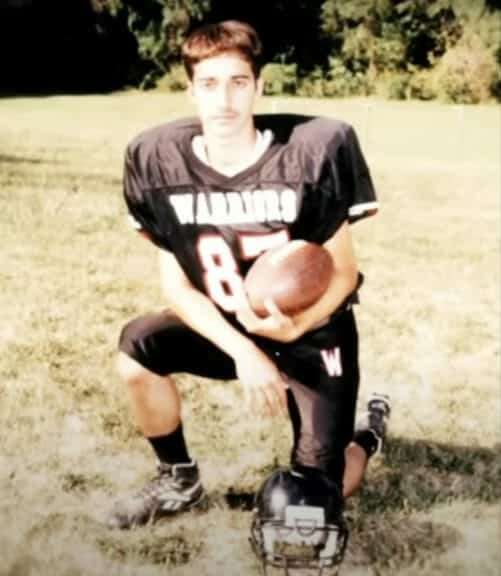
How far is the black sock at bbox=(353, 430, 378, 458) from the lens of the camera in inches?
104

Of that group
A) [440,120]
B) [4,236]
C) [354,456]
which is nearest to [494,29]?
[440,120]

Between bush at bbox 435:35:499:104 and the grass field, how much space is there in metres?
3.73

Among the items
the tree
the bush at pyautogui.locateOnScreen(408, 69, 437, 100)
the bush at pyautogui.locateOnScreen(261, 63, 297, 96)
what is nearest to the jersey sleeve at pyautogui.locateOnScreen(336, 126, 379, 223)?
the tree

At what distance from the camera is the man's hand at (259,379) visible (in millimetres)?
2131

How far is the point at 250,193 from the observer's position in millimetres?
2197

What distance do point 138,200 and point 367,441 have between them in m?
0.89

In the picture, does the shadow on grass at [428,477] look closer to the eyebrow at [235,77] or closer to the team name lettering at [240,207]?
the team name lettering at [240,207]

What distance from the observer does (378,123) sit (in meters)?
14.0

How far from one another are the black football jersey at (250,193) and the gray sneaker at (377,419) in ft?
2.08

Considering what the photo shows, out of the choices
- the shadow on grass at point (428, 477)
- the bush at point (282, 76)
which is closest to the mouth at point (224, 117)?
the shadow on grass at point (428, 477)

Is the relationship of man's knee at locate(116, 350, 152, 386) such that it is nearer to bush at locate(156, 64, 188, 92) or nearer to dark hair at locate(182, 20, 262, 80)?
dark hair at locate(182, 20, 262, 80)

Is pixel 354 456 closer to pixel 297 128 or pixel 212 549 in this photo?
pixel 212 549

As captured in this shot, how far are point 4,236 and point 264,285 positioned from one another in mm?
2063

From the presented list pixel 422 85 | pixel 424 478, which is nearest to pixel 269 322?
pixel 424 478
